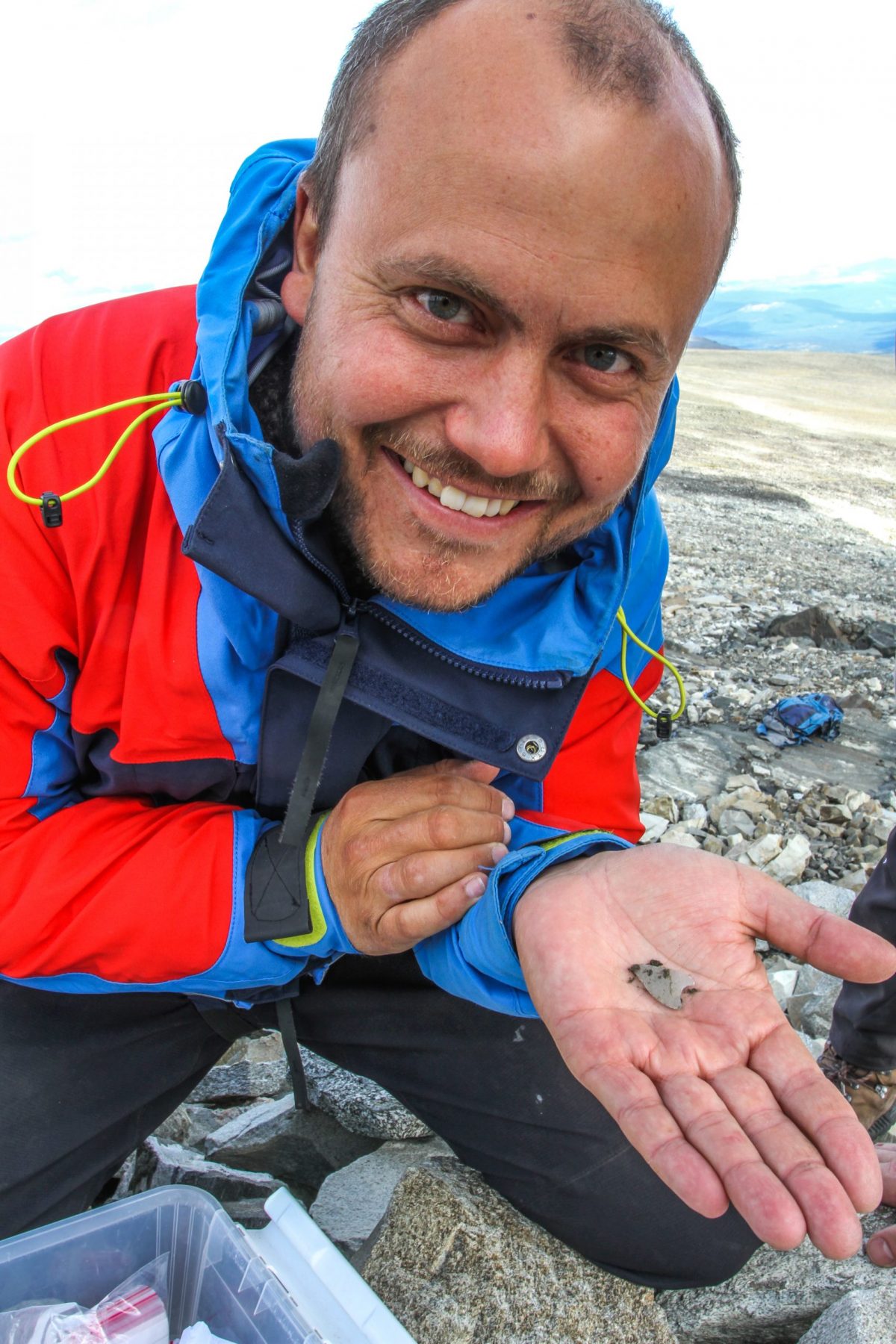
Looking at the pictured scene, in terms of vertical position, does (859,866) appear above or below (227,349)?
below

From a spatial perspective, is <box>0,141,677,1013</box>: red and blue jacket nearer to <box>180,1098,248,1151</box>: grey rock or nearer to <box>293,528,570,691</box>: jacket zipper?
<box>293,528,570,691</box>: jacket zipper

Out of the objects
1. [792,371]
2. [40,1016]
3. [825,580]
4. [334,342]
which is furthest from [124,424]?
[792,371]

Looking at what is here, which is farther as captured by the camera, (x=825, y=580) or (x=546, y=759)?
(x=825, y=580)

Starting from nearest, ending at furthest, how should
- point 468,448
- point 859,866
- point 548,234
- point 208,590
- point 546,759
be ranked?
point 548,234 → point 468,448 → point 208,590 → point 546,759 → point 859,866

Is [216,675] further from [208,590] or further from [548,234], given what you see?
[548,234]

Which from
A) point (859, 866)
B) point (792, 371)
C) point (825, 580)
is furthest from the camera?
point (792, 371)

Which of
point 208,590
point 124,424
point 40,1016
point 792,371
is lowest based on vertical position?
point 792,371

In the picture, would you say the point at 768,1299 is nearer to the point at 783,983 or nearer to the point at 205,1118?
the point at 783,983
